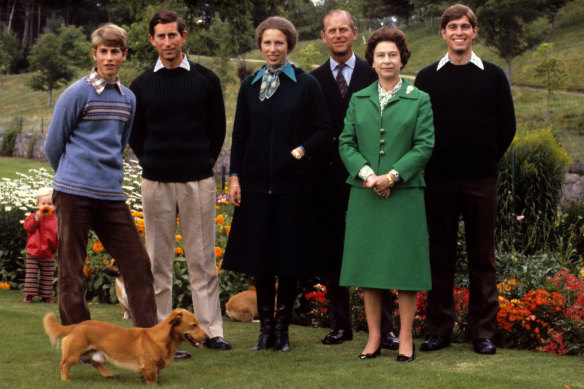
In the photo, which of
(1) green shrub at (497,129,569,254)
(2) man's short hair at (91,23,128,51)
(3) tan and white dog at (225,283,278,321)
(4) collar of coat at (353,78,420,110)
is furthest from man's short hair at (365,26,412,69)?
(1) green shrub at (497,129,569,254)

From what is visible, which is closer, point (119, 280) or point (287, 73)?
point (287, 73)

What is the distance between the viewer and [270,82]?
193 inches

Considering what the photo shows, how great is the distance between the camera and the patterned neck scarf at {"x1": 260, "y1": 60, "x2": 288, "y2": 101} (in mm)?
4898

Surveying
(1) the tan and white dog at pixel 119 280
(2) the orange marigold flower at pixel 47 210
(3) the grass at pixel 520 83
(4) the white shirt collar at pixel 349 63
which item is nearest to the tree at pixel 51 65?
(3) the grass at pixel 520 83

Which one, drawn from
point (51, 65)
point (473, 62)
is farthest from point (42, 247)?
point (51, 65)

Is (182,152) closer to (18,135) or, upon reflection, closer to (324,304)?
(324,304)

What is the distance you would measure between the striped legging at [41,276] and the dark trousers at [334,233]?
12.6 ft

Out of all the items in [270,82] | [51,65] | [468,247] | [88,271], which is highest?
[51,65]

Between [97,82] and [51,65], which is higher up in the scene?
[51,65]

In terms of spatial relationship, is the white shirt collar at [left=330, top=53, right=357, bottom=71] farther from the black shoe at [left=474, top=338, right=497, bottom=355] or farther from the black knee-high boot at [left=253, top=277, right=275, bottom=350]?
the black shoe at [left=474, top=338, right=497, bottom=355]

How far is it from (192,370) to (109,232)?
100 centimetres

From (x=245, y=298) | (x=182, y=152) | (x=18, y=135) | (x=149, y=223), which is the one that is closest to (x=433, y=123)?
(x=182, y=152)

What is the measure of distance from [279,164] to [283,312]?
103 cm

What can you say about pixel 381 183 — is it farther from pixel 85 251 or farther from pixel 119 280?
pixel 119 280
